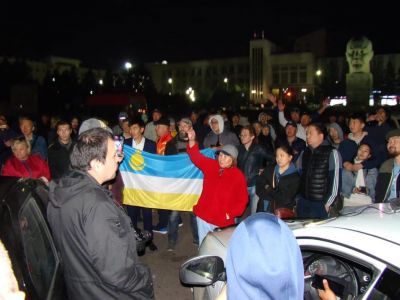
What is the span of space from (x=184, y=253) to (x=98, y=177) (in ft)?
13.2

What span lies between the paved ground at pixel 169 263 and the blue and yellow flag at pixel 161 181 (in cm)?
62

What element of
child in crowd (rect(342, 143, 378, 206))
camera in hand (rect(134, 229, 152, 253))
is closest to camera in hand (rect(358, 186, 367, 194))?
child in crowd (rect(342, 143, 378, 206))

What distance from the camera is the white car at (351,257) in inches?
85.9

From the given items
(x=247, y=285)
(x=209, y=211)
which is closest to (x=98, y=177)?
(x=247, y=285)

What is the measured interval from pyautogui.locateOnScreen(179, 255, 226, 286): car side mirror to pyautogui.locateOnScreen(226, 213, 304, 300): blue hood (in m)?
1.05

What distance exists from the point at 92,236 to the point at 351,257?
1.48 metres

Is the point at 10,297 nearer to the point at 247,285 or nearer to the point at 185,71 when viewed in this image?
the point at 247,285

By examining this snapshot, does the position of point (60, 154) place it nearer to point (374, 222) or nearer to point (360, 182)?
point (360, 182)

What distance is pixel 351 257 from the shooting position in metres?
2.34

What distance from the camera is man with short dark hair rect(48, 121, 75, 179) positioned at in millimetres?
6383

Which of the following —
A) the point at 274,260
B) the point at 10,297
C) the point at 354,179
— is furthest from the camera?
the point at 354,179

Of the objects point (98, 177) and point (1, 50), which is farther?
point (1, 50)

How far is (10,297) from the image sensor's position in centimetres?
136

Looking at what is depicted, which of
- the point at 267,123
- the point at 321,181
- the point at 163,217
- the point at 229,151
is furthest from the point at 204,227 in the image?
the point at 267,123
